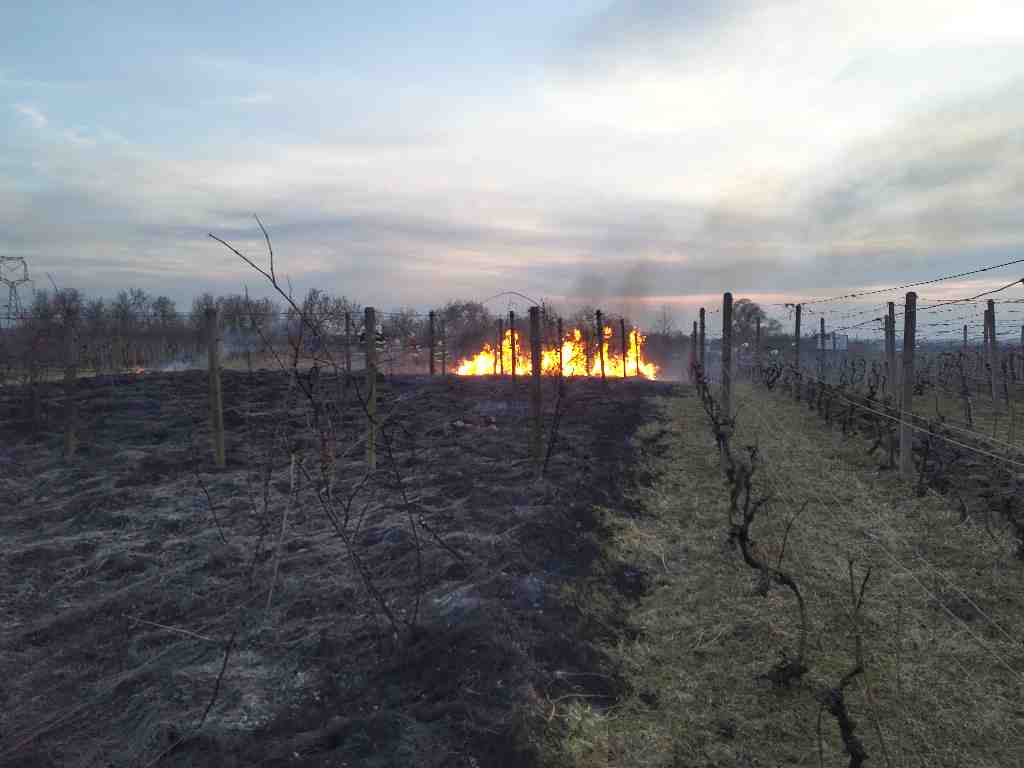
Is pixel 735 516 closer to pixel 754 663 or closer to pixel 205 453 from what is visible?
pixel 754 663

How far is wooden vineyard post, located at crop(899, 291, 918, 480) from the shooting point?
8289mm

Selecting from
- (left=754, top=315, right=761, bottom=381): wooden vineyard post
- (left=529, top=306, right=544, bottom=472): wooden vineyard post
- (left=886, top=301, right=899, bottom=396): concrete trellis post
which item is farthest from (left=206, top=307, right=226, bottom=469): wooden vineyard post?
(left=754, top=315, right=761, bottom=381): wooden vineyard post

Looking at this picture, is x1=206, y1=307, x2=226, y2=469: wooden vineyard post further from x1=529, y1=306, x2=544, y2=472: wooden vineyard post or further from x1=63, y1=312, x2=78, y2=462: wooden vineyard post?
x1=529, y1=306, x2=544, y2=472: wooden vineyard post

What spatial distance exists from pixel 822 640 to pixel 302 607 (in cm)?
356

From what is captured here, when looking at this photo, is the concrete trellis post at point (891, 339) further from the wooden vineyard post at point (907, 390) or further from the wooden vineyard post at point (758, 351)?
the wooden vineyard post at point (758, 351)

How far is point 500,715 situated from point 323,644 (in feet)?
4.38

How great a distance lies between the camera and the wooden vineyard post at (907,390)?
8289mm

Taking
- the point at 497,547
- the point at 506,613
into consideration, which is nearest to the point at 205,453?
the point at 497,547

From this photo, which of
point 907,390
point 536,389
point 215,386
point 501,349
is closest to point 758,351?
point 501,349

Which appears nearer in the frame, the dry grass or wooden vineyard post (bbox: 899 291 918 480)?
the dry grass

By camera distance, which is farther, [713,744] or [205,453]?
[205,453]

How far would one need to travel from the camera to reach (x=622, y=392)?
19.5 m

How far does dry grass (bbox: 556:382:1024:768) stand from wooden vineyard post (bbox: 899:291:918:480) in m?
0.67

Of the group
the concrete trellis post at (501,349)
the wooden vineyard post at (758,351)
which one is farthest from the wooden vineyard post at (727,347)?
the concrete trellis post at (501,349)
